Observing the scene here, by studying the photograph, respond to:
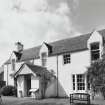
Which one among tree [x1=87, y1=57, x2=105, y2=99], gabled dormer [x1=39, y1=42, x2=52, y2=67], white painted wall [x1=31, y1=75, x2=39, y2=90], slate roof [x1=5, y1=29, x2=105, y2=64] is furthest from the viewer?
gabled dormer [x1=39, y1=42, x2=52, y2=67]

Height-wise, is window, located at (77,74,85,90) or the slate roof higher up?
the slate roof

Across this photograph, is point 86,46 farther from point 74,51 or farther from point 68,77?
point 68,77

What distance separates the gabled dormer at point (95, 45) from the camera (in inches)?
903

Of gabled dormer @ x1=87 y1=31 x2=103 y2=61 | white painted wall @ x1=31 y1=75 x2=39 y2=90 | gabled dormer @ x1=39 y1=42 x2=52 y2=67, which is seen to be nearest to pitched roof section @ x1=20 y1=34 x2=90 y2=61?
gabled dormer @ x1=39 y1=42 x2=52 y2=67

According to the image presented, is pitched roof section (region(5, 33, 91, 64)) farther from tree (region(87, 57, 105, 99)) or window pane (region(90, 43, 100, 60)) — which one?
tree (region(87, 57, 105, 99))

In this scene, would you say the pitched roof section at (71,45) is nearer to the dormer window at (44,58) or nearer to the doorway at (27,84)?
the dormer window at (44,58)

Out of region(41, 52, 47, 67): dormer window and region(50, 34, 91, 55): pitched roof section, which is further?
region(41, 52, 47, 67): dormer window

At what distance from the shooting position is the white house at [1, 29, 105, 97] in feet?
77.7

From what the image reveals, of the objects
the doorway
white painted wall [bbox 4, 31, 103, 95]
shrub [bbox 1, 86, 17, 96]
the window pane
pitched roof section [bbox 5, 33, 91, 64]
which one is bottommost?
shrub [bbox 1, 86, 17, 96]

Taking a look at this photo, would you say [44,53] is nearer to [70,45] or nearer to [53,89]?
[70,45]

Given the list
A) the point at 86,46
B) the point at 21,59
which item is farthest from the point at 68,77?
the point at 21,59

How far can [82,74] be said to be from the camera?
79.6ft

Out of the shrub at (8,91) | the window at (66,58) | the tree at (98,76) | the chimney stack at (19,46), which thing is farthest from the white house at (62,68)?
the chimney stack at (19,46)

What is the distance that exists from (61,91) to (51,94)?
162 centimetres
